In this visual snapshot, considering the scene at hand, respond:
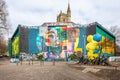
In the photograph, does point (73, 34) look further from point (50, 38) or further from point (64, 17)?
point (64, 17)

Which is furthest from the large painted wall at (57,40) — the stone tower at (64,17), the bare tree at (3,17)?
the stone tower at (64,17)

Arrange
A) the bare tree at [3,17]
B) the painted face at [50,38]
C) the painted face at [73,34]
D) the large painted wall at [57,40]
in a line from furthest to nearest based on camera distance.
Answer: the painted face at [50,38], the painted face at [73,34], the large painted wall at [57,40], the bare tree at [3,17]

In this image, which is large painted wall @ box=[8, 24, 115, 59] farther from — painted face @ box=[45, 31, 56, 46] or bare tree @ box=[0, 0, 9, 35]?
bare tree @ box=[0, 0, 9, 35]

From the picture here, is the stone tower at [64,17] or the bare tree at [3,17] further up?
the stone tower at [64,17]

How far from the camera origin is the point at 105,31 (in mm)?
100938

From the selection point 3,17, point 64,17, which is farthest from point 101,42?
point 64,17

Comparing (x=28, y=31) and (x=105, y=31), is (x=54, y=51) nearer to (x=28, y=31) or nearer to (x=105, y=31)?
(x=28, y=31)

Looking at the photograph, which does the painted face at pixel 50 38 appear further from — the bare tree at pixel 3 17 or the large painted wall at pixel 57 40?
the bare tree at pixel 3 17

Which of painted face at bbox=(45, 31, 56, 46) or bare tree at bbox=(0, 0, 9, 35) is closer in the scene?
bare tree at bbox=(0, 0, 9, 35)

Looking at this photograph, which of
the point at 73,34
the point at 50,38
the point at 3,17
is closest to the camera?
the point at 3,17

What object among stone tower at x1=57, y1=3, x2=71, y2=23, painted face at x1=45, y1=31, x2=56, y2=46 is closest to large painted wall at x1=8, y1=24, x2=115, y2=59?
painted face at x1=45, y1=31, x2=56, y2=46

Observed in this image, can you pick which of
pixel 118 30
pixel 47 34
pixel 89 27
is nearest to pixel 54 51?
pixel 47 34

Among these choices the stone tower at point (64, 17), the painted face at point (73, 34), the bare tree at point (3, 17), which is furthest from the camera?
the stone tower at point (64, 17)

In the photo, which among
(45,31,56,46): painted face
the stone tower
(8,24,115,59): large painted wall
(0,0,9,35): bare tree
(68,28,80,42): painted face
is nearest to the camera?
(0,0,9,35): bare tree
